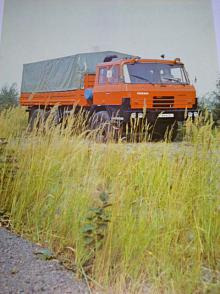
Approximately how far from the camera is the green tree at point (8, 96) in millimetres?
2204

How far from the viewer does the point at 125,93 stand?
2.57m

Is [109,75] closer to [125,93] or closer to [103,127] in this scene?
[125,93]

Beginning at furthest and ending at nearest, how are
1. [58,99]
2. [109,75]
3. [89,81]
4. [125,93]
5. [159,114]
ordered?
1. [89,81]
2. [109,75]
3. [58,99]
4. [125,93]
5. [159,114]

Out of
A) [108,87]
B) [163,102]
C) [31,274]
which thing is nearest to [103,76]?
[108,87]

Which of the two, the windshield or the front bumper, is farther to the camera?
the windshield

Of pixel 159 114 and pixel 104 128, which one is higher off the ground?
pixel 159 114

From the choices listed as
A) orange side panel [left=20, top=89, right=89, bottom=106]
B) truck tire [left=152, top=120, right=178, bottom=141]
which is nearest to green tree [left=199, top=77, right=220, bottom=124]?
truck tire [left=152, top=120, right=178, bottom=141]

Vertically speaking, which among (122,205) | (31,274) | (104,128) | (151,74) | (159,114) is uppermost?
(151,74)

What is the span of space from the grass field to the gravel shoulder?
0.07 metres

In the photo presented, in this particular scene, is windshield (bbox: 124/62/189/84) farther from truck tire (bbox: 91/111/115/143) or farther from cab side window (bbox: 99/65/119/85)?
truck tire (bbox: 91/111/115/143)

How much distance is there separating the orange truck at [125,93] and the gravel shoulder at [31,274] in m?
0.92

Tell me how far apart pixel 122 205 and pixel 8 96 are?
48.7 inches

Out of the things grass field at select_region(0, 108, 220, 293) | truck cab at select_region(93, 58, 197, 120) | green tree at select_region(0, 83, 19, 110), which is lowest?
grass field at select_region(0, 108, 220, 293)

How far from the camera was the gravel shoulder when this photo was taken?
1315 millimetres
